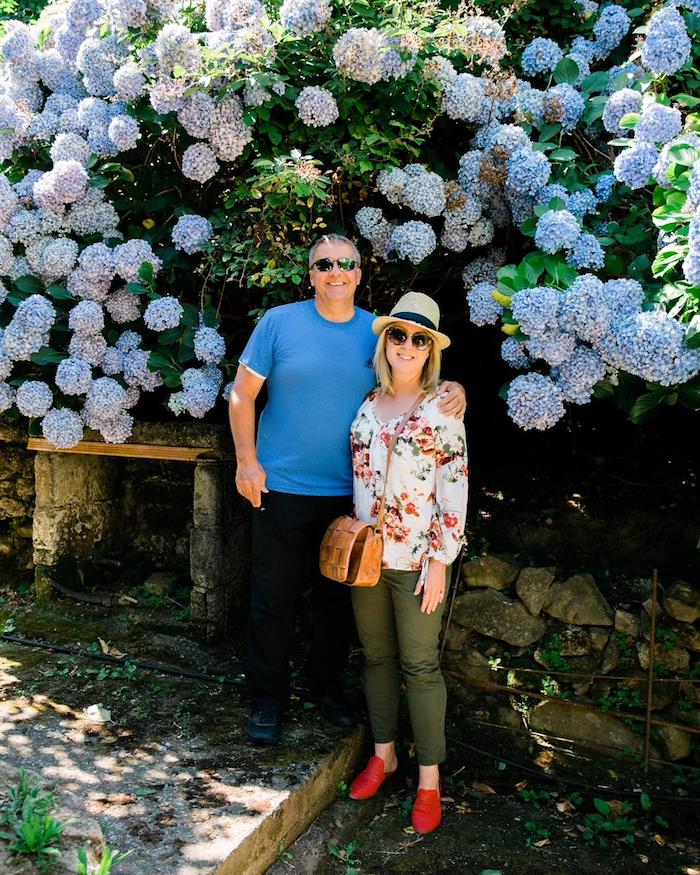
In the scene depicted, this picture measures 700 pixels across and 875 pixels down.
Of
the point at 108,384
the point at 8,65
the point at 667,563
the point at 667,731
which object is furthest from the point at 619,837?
the point at 8,65

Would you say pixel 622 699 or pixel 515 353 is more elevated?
pixel 515 353

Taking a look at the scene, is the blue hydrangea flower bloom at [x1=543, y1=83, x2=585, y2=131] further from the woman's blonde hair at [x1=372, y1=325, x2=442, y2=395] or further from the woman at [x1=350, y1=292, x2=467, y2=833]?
the woman's blonde hair at [x1=372, y1=325, x2=442, y2=395]

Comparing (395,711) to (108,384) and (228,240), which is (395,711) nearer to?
(108,384)

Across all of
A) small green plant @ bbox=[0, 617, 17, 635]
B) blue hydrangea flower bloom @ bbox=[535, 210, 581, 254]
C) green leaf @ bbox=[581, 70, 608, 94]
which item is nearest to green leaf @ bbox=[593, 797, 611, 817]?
blue hydrangea flower bloom @ bbox=[535, 210, 581, 254]

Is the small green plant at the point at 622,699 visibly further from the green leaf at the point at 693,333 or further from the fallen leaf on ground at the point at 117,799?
the fallen leaf on ground at the point at 117,799

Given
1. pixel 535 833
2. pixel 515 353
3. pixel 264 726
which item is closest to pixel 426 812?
pixel 535 833

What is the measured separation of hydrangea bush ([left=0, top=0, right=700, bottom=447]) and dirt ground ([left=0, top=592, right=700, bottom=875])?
1.23m

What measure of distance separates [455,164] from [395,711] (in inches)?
101

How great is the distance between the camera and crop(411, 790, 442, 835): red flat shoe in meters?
3.17

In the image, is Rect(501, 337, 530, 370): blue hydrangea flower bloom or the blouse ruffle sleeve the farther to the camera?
Rect(501, 337, 530, 370): blue hydrangea flower bloom

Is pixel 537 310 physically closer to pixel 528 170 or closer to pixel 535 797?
pixel 528 170

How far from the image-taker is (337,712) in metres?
3.59

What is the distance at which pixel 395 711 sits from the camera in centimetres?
338

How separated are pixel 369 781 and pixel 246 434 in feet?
4.92
